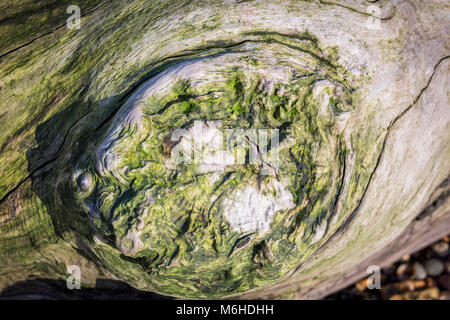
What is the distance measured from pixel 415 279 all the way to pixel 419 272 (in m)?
0.08

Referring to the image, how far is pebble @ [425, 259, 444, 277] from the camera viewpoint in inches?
131

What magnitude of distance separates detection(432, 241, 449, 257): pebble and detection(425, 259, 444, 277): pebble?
8cm

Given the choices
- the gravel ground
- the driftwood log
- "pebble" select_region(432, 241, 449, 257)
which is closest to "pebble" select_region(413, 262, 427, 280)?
the gravel ground

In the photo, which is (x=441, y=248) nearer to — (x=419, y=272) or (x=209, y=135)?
(x=419, y=272)

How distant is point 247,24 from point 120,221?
1373 millimetres

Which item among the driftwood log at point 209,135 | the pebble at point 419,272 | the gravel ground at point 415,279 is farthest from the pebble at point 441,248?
the driftwood log at point 209,135

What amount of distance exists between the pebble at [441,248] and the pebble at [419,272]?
0.22 meters

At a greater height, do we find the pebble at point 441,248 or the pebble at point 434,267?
the pebble at point 441,248

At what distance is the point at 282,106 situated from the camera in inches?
75.3

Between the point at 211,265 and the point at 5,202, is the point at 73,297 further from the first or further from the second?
the point at 211,265

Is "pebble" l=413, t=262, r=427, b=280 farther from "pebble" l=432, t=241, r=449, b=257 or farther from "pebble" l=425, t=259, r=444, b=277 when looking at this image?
"pebble" l=432, t=241, r=449, b=257

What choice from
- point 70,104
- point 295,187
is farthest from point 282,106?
point 70,104

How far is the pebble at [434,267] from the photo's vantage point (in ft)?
11.0

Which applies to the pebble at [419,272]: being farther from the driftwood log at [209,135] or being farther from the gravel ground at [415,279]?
the driftwood log at [209,135]
